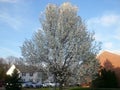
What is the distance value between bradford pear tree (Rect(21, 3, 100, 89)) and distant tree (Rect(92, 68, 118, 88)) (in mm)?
15763

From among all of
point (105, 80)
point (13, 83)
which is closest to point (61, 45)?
point (13, 83)

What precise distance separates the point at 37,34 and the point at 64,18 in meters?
3.70

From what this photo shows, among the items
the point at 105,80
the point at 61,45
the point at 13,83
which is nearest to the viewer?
the point at 61,45

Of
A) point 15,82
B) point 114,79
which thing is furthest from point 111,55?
point 15,82

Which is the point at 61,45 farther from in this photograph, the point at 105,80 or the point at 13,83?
the point at 105,80

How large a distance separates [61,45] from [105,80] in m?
20.3

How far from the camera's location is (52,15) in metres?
32.1

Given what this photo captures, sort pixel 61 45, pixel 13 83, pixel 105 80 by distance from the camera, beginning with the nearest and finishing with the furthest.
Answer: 1. pixel 61 45
2. pixel 13 83
3. pixel 105 80

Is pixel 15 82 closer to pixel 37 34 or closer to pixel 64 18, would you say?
pixel 37 34

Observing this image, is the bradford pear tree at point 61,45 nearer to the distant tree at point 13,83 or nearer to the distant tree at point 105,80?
the distant tree at point 13,83

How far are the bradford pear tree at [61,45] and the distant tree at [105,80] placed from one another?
1576 centimetres

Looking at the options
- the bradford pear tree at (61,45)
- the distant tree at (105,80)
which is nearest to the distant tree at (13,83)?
the bradford pear tree at (61,45)

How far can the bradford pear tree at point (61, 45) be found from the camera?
2997cm

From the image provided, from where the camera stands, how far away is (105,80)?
47500 millimetres
